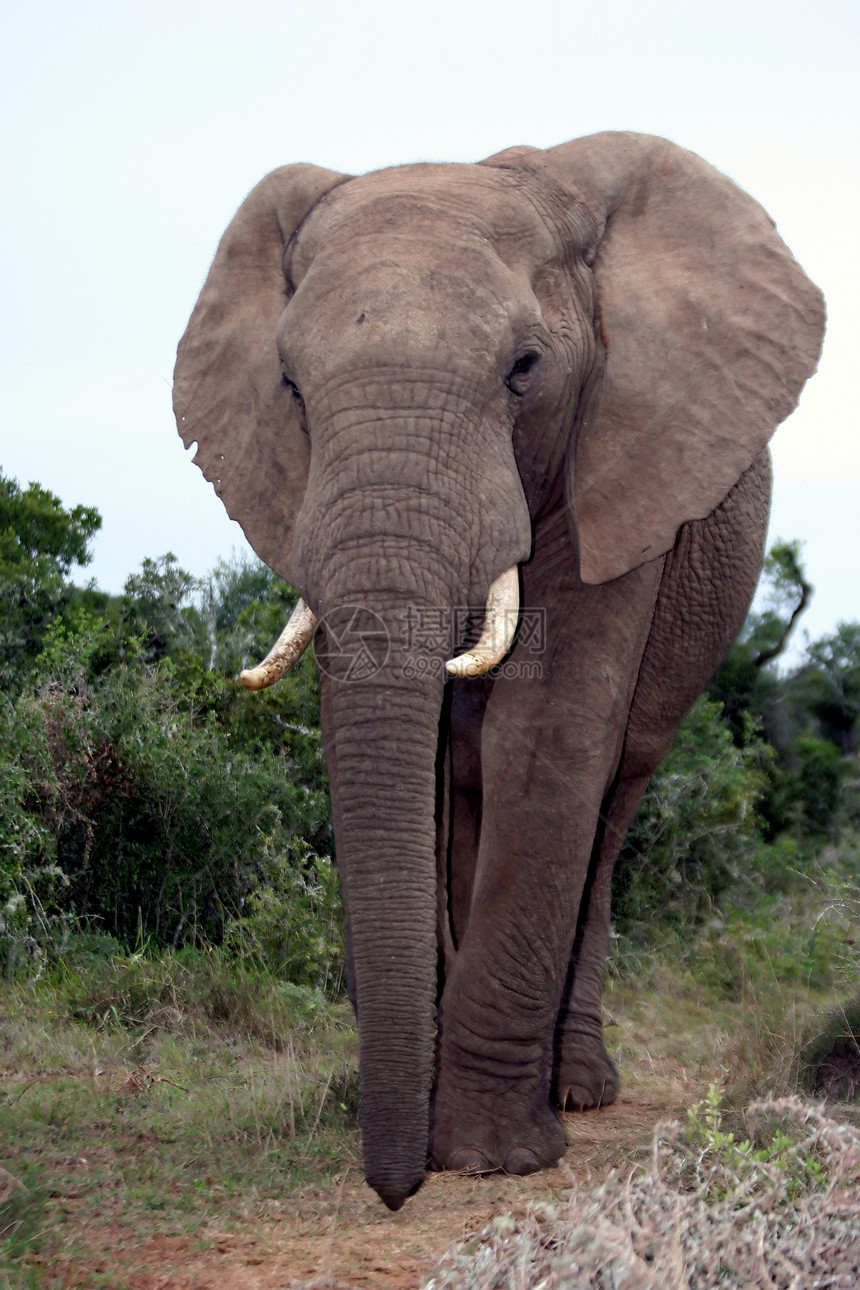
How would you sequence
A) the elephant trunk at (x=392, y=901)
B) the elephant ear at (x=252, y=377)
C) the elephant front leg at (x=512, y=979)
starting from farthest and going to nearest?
the elephant ear at (x=252, y=377) < the elephant front leg at (x=512, y=979) < the elephant trunk at (x=392, y=901)

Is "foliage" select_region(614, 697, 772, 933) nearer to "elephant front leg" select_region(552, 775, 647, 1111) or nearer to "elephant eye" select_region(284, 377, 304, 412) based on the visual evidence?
"elephant front leg" select_region(552, 775, 647, 1111)

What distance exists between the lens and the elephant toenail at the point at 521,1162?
13.8 ft

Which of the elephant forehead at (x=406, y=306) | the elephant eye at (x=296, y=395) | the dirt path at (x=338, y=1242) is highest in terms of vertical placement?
the elephant forehead at (x=406, y=306)

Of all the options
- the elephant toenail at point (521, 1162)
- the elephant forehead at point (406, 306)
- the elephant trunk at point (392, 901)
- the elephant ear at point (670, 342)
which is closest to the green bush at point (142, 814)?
the elephant toenail at point (521, 1162)

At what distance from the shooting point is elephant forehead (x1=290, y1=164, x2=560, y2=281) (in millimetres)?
4070

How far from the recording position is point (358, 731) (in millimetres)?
3656

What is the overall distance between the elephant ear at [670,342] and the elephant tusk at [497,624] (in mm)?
577

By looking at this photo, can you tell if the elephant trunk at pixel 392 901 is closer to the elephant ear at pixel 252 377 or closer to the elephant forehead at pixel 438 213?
the elephant ear at pixel 252 377

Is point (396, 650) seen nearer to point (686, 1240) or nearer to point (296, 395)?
point (296, 395)

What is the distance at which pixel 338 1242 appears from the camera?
11.4 ft

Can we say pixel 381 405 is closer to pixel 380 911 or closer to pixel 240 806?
pixel 380 911

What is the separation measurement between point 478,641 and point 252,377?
1442 mm

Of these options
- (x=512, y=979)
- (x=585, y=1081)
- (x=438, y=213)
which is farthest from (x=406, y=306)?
(x=585, y=1081)

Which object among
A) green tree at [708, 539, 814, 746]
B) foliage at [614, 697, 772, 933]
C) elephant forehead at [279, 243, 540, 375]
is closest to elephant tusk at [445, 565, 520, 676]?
elephant forehead at [279, 243, 540, 375]
